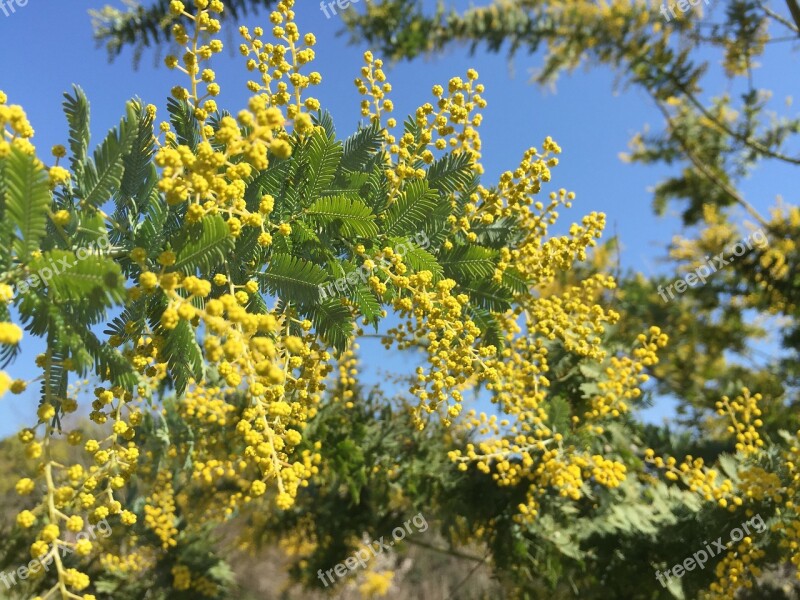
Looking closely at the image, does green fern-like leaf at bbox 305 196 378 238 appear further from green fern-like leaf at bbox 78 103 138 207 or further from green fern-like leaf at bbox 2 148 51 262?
green fern-like leaf at bbox 2 148 51 262

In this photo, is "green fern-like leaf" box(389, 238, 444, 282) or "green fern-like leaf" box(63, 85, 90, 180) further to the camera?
"green fern-like leaf" box(389, 238, 444, 282)

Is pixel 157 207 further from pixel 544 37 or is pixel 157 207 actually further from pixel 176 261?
pixel 544 37

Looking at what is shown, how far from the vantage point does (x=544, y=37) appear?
5102mm

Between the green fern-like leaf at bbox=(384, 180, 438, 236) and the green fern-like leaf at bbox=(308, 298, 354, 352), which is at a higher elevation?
the green fern-like leaf at bbox=(384, 180, 438, 236)

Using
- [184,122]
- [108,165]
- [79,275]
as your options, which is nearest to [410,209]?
[184,122]

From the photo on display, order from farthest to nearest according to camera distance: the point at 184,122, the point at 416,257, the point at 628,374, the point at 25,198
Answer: the point at 628,374 → the point at 416,257 → the point at 184,122 → the point at 25,198

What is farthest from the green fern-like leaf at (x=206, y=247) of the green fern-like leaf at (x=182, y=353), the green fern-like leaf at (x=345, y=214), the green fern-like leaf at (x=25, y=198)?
the green fern-like leaf at (x=345, y=214)

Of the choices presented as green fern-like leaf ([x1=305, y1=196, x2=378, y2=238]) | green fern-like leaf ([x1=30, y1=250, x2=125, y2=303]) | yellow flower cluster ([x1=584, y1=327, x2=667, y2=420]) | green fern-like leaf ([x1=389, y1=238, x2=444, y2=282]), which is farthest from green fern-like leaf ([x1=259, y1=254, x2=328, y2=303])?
yellow flower cluster ([x1=584, y1=327, x2=667, y2=420])

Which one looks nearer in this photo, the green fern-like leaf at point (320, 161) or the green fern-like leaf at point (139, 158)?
the green fern-like leaf at point (139, 158)

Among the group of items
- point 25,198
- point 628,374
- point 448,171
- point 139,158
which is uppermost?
point 139,158

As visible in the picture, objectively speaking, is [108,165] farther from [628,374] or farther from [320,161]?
[628,374]

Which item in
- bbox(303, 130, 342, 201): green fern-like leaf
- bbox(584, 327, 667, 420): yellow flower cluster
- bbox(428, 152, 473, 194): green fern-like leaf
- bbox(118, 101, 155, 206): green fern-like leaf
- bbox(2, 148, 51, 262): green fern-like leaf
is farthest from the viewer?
bbox(584, 327, 667, 420): yellow flower cluster

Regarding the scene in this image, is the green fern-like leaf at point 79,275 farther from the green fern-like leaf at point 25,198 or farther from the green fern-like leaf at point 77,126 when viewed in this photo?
the green fern-like leaf at point 77,126

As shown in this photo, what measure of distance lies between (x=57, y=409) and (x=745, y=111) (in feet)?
16.7
